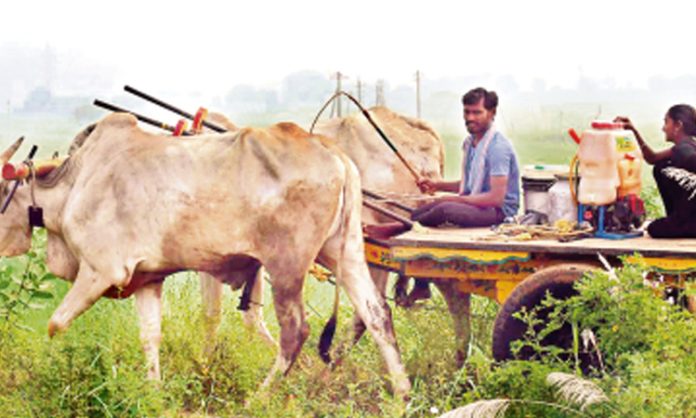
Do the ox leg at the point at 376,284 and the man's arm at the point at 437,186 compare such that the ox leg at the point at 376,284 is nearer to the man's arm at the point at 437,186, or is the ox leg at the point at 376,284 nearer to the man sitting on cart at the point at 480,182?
the man's arm at the point at 437,186

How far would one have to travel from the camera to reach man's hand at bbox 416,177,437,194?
9.22 metres

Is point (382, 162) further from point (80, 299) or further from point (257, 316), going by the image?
point (80, 299)

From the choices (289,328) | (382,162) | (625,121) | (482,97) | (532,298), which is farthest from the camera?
(382,162)

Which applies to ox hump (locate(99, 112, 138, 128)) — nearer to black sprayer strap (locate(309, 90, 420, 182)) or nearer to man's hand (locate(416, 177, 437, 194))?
black sprayer strap (locate(309, 90, 420, 182))

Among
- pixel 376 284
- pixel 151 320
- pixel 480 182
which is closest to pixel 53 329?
pixel 151 320

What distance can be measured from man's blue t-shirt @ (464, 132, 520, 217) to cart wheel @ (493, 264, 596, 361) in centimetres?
98

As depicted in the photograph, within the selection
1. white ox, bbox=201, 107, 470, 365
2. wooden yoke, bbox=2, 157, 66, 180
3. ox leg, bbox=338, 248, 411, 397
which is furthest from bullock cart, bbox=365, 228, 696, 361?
wooden yoke, bbox=2, 157, 66, 180

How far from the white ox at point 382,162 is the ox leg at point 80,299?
1.25 m

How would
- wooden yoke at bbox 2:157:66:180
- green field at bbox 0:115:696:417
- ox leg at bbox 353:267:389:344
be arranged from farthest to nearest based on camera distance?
ox leg at bbox 353:267:389:344, wooden yoke at bbox 2:157:66:180, green field at bbox 0:115:696:417

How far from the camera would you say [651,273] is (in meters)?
7.74

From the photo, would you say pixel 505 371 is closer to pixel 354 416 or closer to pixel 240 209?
pixel 354 416

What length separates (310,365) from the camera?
9359mm

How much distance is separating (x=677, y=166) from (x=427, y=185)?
1.94 m

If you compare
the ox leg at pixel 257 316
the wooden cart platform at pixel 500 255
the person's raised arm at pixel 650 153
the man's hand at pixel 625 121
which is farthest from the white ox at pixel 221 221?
the person's raised arm at pixel 650 153
